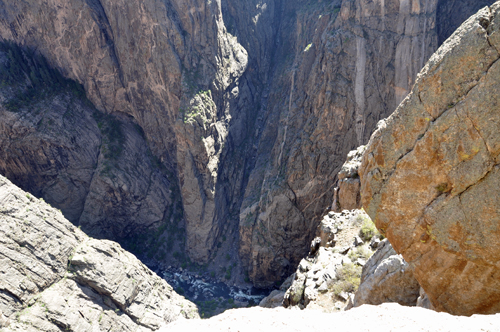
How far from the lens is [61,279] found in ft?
86.9

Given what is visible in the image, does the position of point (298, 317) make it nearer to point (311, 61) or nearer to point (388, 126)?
point (388, 126)

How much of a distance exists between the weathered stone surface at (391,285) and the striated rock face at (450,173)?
2086 mm

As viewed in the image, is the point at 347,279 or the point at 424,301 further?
the point at 347,279

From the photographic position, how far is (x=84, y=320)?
25484mm

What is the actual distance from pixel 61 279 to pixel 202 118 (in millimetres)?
26049

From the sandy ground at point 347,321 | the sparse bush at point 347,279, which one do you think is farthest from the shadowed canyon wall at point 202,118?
the sandy ground at point 347,321

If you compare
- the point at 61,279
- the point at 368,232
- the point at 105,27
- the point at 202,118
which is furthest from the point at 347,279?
the point at 105,27

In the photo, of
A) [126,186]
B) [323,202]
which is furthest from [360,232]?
[126,186]

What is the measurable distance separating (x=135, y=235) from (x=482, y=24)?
163ft

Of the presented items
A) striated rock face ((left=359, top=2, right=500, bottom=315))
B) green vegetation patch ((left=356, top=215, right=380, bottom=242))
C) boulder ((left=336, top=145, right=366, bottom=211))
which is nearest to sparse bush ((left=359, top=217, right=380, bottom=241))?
green vegetation patch ((left=356, top=215, right=380, bottom=242))

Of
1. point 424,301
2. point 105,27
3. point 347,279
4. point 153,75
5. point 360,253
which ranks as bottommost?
point 424,301

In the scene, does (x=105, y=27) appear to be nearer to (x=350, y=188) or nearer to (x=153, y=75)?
(x=153, y=75)

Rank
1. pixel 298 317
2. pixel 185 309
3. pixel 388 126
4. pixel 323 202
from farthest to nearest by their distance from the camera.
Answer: pixel 323 202 → pixel 185 309 → pixel 388 126 → pixel 298 317

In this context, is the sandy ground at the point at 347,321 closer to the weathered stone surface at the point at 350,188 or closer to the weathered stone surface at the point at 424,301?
the weathered stone surface at the point at 424,301
